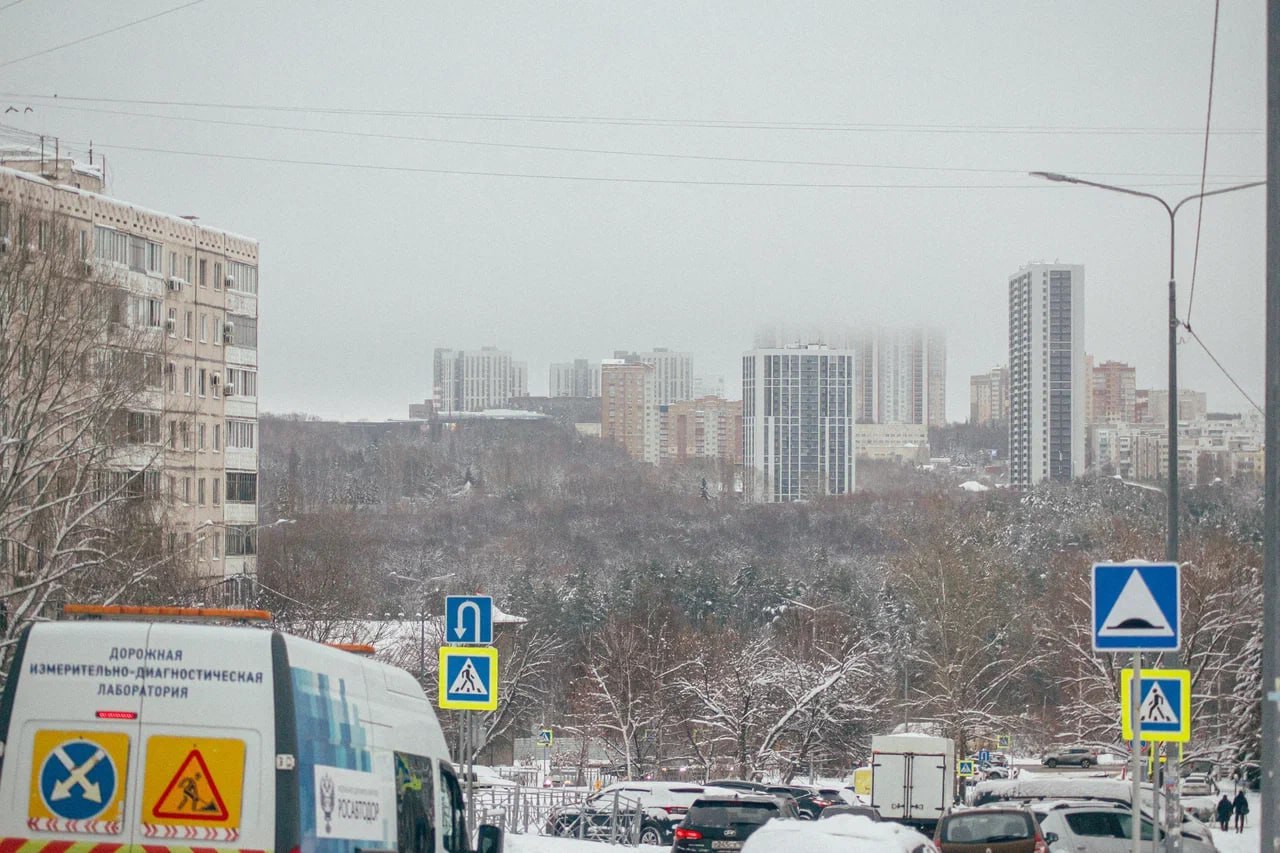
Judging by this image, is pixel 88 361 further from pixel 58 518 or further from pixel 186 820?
pixel 186 820

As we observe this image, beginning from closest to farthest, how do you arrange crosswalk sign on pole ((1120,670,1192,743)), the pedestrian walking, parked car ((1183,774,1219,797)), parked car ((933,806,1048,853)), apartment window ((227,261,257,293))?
crosswalk sign on pole ((1120,670,1192,743)) < parked car ((933,806,1048,853)) < the pedestrian walking < parked car ((1183,774,1219,797)) < apartment window ((227,261,257,293))

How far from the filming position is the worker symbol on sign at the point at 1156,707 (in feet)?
55.9

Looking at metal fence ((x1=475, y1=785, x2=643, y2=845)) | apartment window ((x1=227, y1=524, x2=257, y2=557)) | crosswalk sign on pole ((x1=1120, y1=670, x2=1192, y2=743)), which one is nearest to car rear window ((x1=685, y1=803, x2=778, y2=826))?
metal fence ((x1=475, y1=785, x2=643, y2=845))

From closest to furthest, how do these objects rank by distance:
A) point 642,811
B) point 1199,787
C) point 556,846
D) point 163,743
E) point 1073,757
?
point 163,743, point 556,846, point 642,811, point 1073,757, point 1199,787

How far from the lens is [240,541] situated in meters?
69.5

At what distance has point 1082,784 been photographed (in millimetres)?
34500

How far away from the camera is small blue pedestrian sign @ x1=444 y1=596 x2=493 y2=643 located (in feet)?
56.8

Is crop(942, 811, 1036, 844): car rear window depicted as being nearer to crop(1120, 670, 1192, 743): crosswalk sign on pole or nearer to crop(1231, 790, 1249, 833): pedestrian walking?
crop(1120, 670, 1192, 743): crosswalk sign on pole

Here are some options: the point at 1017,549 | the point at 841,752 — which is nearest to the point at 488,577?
the point at 1017,549

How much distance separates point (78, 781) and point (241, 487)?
67395 millimetres

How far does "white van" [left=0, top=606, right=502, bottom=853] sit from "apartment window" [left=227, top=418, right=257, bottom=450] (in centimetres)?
6732

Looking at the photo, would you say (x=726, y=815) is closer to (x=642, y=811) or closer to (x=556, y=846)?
(x=556, y=846)

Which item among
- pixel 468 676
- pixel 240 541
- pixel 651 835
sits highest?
pixel 468 676

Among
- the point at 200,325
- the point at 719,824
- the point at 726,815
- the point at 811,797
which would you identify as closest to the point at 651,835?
the point at 811,797
